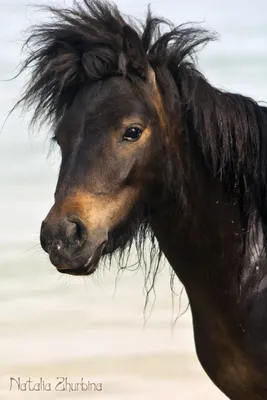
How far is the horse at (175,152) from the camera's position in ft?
17.7

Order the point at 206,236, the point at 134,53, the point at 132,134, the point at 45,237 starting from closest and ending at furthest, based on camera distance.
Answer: the point at 45,237, the point at 132,134, the point at 134,53, the point at 206,236

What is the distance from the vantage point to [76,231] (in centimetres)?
512

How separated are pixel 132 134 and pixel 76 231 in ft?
1.81

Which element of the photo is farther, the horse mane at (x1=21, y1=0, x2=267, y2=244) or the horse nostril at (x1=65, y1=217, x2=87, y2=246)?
the horse mane at (x1=21, y1=0, x2=267, y2=244)

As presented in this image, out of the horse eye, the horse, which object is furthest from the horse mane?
the horse eye

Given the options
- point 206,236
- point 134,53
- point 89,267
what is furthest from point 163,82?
point 89,267

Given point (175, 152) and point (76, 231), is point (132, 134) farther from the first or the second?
point (76, 231)

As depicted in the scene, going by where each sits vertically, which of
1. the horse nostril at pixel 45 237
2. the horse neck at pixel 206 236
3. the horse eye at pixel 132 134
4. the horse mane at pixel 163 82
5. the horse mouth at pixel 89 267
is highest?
the horse mane at pixel 163 82

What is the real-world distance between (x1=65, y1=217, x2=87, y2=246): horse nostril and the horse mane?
2.29 ft

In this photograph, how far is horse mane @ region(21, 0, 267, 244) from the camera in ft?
18.3

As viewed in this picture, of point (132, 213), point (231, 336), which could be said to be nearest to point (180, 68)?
point (132, 213)

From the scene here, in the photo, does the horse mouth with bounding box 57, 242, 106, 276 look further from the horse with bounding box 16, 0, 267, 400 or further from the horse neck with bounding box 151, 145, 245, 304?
the horse neck with bounding box 151, 145, 245, 304

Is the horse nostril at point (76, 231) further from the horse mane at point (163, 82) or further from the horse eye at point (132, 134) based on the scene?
the horse mane at point (163, 82)

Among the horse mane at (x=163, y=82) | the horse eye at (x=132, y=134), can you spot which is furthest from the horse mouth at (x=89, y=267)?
the horse mane at (x=163, y=82)
